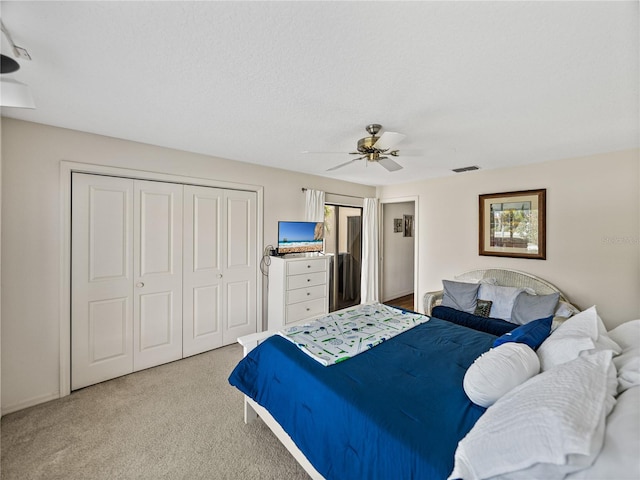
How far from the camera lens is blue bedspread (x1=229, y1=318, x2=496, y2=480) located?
112 centimetres

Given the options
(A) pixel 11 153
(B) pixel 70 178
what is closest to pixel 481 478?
(B) pixel 70 178

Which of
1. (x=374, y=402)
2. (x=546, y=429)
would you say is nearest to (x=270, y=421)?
(x=374, y=402)

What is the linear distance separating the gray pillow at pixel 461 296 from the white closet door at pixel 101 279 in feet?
12.5

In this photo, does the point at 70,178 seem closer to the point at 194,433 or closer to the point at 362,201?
the point at 194,433

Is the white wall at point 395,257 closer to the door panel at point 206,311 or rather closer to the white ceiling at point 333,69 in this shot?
the white ceiling at point 333,69

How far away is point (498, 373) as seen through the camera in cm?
123

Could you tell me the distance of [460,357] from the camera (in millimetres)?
1799

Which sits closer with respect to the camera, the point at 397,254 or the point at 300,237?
the point at 300,237

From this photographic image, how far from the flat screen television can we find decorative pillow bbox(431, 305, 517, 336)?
77.7 inches

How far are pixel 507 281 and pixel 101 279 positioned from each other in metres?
4.74

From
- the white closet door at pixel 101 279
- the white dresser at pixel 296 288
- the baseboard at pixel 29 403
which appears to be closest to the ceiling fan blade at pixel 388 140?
the white dresser at pixel 296 288

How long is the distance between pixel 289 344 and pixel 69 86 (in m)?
2.28

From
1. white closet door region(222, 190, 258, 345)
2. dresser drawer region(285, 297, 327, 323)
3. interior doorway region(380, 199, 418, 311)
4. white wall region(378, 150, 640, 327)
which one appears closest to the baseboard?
white closet door region(222, 190, 258, 345)

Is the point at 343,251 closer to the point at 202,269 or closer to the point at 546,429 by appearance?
the point at 202,269
